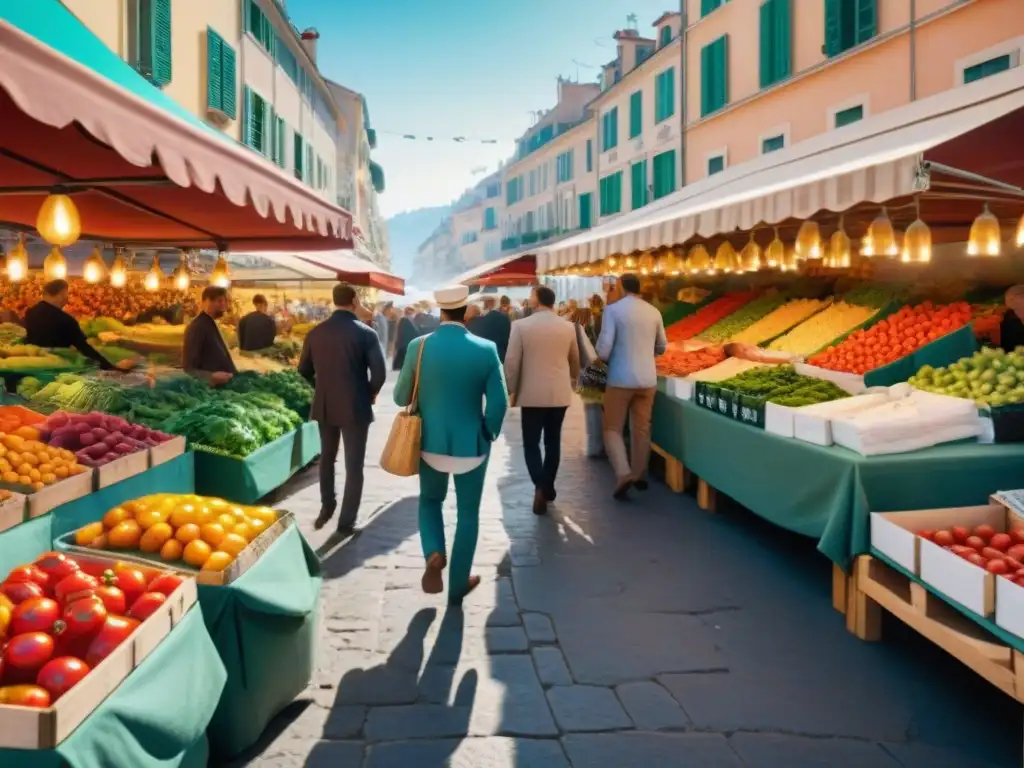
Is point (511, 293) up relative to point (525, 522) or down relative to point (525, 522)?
up

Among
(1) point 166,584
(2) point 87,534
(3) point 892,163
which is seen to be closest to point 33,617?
(1) point 166,584

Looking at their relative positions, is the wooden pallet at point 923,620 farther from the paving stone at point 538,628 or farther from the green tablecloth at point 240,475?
the green tablecloth at point 240,475

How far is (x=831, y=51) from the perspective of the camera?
13.8 metres

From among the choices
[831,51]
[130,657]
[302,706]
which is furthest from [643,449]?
[831,51]

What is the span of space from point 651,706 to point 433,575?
1.62 m

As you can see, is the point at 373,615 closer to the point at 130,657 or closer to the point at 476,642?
the point at 476,642

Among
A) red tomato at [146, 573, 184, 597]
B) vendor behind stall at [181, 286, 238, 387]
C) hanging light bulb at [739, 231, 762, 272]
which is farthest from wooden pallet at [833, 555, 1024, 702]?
vendor behind stall at [181, 286, 238, 387]

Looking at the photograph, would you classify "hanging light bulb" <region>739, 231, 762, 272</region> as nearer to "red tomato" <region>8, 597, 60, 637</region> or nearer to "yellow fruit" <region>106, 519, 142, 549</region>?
"yellow fruit" <region>106, 519, 142, 549</region>

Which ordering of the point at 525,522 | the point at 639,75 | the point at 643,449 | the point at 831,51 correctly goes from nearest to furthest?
the point at 525,522, the point at 643,449, the point at 831,51, the point at 639,75

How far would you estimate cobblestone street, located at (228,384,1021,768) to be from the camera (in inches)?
127

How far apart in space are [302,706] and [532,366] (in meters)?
3.99

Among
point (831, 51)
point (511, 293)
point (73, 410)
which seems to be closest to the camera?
point (73, 410)

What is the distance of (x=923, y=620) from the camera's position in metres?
3.76

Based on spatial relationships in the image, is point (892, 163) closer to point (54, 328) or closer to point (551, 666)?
point (551, 666)
